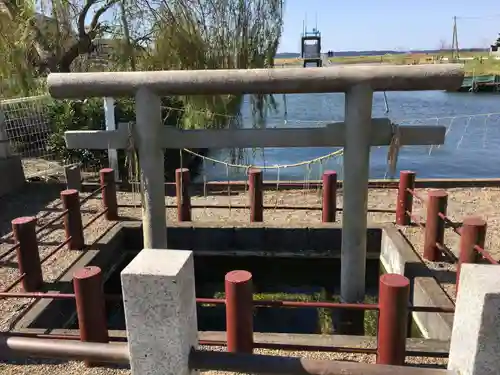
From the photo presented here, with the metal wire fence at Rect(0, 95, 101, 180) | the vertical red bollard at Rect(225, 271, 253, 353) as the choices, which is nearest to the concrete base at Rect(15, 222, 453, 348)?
the vertical red bollard at Rect(225, 271, 253, 353)

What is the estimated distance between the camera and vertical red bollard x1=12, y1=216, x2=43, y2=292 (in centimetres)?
486

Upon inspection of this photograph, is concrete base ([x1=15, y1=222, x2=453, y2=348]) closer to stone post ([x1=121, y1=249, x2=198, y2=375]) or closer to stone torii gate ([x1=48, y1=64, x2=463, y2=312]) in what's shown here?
stone torii gate ([x1=48, y1=64, x2=463, y2=312])

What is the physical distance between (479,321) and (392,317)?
1.56m

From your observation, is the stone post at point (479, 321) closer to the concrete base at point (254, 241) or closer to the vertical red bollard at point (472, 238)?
the vertical red bollard at point (472, 238)

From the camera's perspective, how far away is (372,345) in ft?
12.9

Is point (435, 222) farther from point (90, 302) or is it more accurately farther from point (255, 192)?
point (90, 302)

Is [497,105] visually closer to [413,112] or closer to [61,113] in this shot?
[413,112]

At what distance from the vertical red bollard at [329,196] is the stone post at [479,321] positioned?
4.79 meters

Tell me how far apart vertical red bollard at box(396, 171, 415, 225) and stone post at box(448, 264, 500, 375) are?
188 inches

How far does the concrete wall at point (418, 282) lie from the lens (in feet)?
14.6

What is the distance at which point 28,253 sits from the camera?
4898 mm

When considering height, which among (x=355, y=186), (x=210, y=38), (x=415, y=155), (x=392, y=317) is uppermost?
(x=210, y=38)

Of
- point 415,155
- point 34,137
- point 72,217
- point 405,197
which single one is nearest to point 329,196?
point 405,197

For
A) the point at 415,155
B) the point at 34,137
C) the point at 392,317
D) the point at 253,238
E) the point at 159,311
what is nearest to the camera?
the point at 159,311
